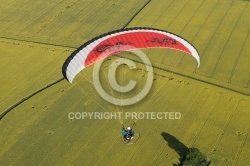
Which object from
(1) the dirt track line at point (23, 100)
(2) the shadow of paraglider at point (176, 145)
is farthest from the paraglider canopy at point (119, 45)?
(1) the dirt track line at point (23, 100)

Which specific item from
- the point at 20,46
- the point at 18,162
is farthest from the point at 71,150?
the point at 20,46

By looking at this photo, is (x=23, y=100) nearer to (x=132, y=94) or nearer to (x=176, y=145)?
(x=132, y=94)

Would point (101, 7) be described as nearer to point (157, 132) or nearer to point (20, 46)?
point (20, 46)

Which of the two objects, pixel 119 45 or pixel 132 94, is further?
pixel 132 94

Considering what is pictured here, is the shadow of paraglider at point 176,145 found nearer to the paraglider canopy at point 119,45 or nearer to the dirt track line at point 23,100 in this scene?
the paraglider canopy at point 119,45

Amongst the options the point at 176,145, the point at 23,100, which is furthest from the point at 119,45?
the point at 23,100

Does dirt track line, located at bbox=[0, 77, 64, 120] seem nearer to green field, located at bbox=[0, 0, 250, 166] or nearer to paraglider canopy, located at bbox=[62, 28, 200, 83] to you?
green field, located at bbox=[0, 0, 250, 166]
